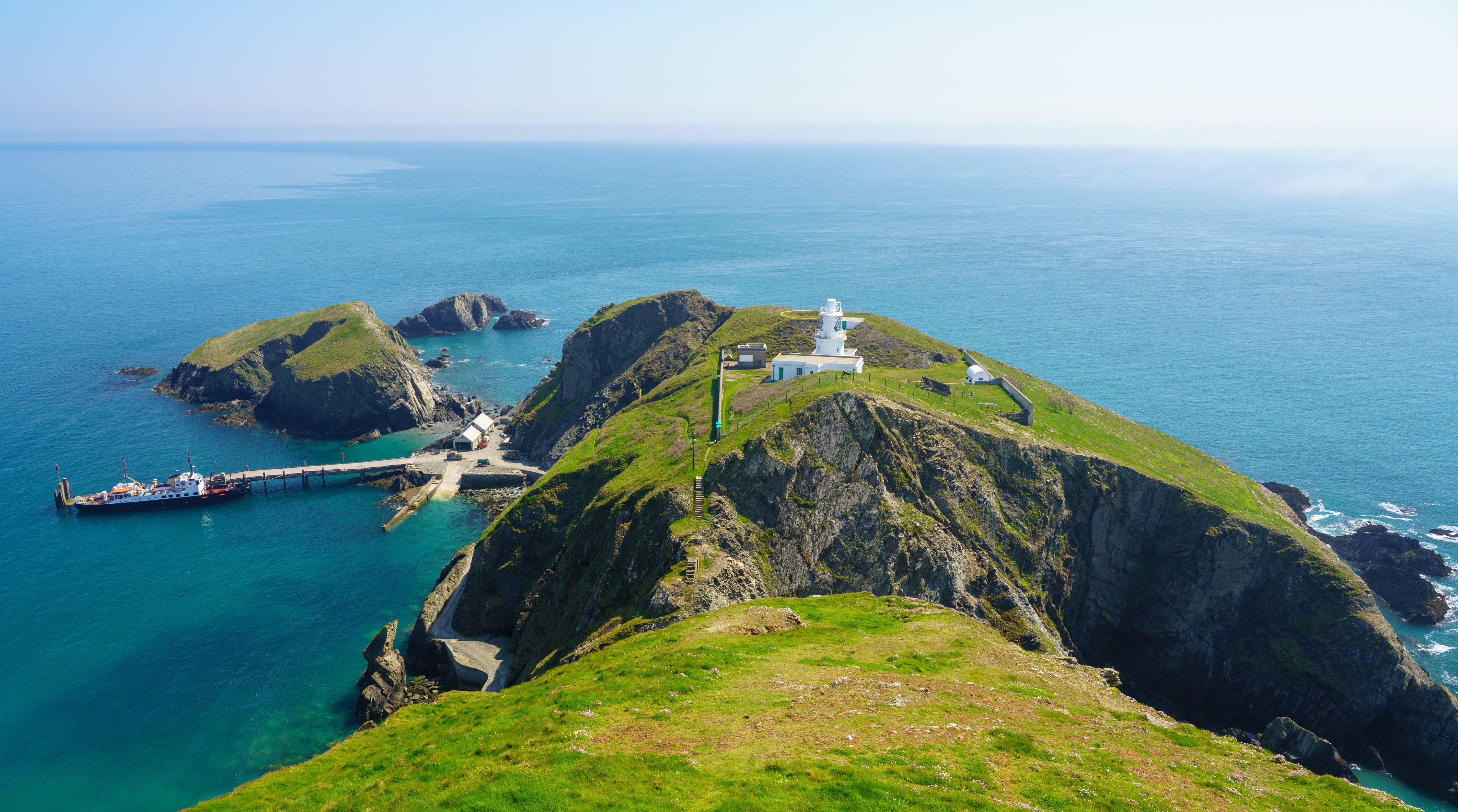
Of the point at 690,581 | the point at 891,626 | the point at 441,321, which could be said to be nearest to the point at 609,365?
the point at 441,321

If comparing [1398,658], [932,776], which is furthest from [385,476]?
[1398,658]

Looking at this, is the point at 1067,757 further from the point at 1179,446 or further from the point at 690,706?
the point at 1179,446

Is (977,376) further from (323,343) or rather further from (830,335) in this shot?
(323,343)

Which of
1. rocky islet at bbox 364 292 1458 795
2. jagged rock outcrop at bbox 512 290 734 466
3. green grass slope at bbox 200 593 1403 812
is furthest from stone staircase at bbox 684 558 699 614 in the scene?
jagged rock outcrop at bbox 512 290 734 466

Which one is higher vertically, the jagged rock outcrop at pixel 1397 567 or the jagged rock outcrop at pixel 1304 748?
the jagged rock outcrop at pixel 1397 567

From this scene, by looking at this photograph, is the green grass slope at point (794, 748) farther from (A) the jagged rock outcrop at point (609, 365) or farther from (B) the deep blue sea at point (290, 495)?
(A) the jagged rock outcrop at point (609, 365)

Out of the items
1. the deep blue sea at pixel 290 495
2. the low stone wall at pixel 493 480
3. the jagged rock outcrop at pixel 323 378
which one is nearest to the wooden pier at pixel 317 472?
the deep blue sea at pixel 290 495
